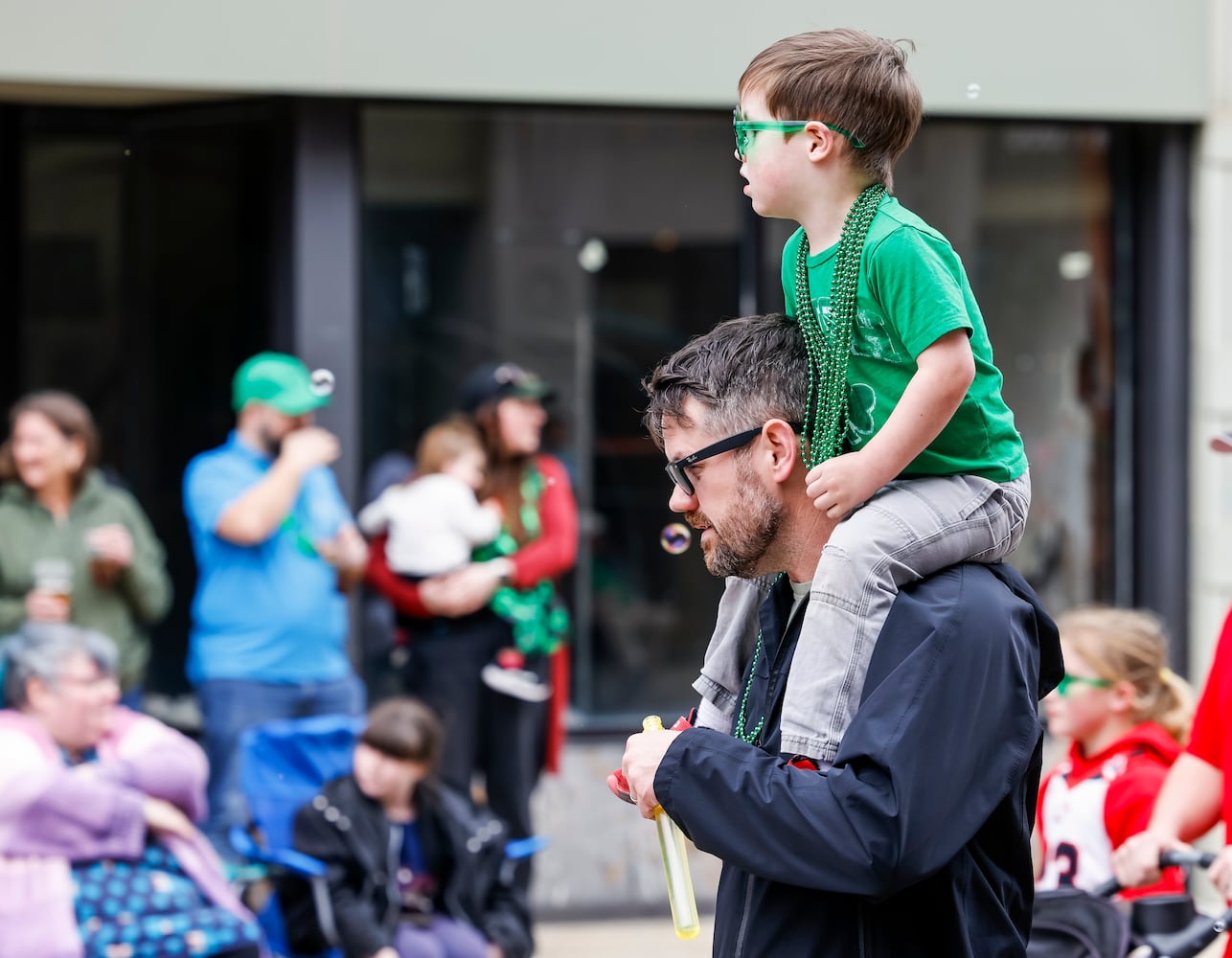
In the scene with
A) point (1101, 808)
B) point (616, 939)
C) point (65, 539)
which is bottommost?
point (616, 939)

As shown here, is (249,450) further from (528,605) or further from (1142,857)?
(1142,857)

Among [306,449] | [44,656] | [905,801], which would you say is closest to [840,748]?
[905,801]

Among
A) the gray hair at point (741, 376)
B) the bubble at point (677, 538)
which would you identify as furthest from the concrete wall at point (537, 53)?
the gray hair at point (741, 376)

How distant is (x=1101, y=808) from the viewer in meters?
3.63

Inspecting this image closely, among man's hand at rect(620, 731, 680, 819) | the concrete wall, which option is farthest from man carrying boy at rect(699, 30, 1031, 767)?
the concrete wall

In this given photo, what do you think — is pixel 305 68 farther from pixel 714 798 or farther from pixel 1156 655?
pixel 714 798

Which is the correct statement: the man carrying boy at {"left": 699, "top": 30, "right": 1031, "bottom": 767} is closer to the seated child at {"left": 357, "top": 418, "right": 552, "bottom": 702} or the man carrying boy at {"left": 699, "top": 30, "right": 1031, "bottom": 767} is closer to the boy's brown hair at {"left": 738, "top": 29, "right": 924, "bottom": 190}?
the boy's brown hair at {"left": 738, "top": 29, "right": 924, "bottom": 190}

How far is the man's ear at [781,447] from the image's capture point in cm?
189

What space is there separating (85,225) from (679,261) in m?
2.81

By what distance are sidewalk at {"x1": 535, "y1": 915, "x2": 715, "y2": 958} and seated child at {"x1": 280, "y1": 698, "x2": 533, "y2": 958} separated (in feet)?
2.21

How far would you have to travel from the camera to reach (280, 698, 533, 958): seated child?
457 cm

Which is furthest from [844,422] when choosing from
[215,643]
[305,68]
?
[305,68]

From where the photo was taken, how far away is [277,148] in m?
6.32

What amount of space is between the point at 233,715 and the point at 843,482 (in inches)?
149
